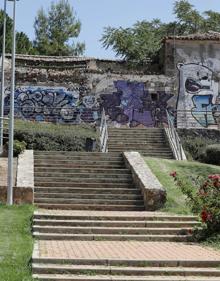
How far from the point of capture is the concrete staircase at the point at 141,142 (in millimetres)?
26484

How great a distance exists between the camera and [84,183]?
1898 cm

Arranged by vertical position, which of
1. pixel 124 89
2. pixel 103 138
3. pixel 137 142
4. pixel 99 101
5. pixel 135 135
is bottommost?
pixel 137 142

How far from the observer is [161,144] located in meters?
27.6

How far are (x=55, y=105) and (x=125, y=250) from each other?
24.1 meters

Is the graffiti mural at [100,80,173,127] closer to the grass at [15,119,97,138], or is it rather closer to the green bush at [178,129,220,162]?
the grass at [15,119,97,138]

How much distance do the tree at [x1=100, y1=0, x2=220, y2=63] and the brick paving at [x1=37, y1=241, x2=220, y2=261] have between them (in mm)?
25920

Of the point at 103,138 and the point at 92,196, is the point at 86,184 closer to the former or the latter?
the point at 92,196

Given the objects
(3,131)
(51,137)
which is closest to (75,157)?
(51,137)

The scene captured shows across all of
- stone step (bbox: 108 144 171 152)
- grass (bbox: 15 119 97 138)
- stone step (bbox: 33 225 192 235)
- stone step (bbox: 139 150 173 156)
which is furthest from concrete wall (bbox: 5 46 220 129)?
stone step (bbox: 33 225 192 235)

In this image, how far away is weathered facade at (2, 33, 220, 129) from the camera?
1374 inches

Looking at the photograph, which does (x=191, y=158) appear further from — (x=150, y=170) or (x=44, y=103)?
(x=44, y=103)

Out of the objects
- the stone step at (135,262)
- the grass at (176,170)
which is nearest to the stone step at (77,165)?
the grass at (176,170)

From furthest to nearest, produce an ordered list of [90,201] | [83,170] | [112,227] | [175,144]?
[175,144]
[83,170]
[90,201]
[112,227]

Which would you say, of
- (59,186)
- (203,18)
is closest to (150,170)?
(59,186)
